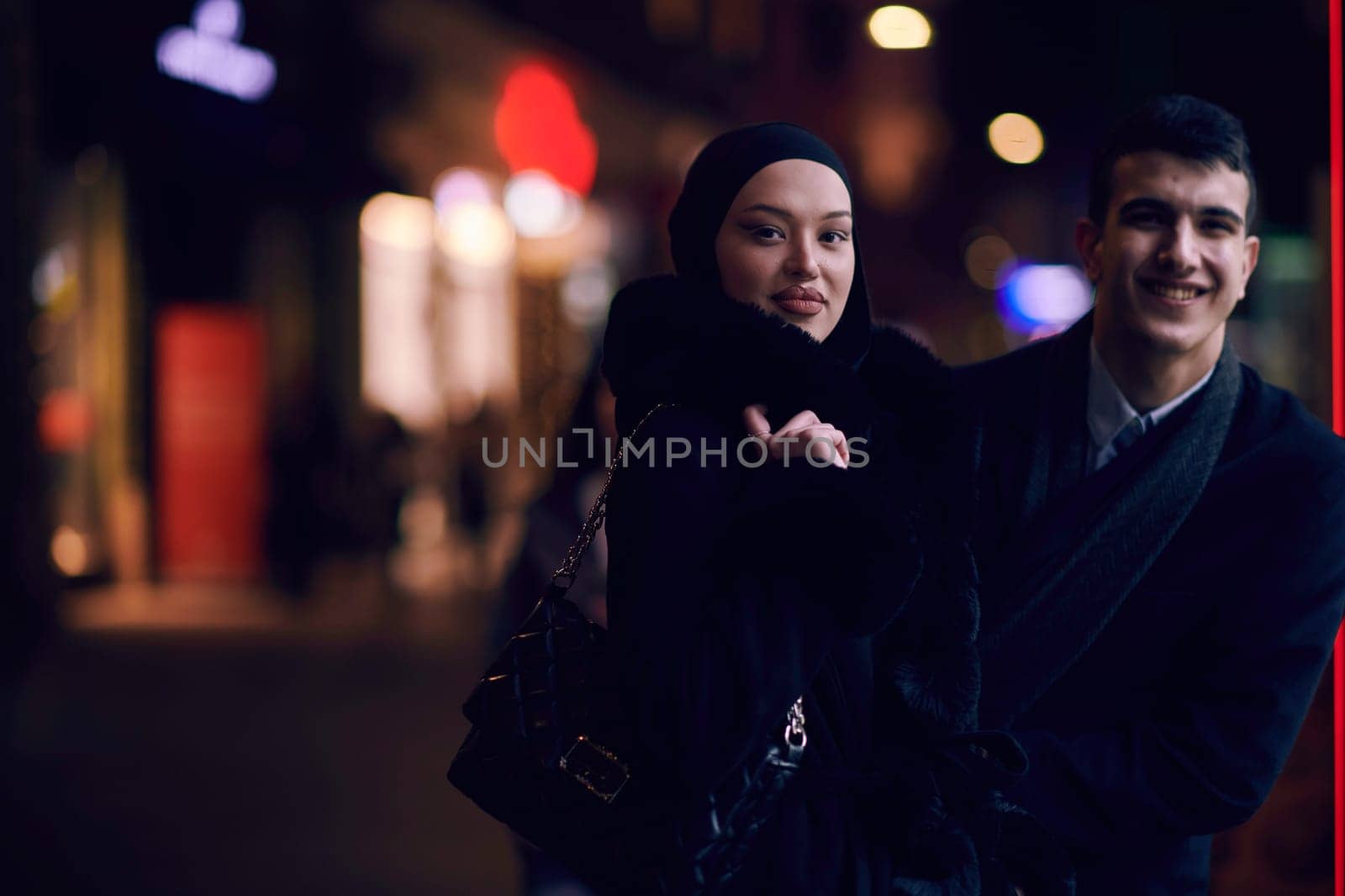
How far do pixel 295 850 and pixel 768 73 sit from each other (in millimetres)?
7829

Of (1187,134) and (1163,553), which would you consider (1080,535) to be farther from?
(1187,134)

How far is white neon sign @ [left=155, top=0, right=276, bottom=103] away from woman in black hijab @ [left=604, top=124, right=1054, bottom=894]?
9.11m

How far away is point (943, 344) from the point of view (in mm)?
19141

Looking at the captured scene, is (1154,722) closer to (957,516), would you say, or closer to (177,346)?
(957,516)

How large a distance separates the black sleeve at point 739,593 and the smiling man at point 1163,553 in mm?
499

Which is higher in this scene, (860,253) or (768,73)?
(768,73)

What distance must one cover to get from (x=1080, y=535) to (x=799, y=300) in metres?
0.69

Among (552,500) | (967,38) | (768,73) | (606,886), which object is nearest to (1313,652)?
(606,886)

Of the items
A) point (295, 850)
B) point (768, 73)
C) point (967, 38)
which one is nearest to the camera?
point (295, 850)

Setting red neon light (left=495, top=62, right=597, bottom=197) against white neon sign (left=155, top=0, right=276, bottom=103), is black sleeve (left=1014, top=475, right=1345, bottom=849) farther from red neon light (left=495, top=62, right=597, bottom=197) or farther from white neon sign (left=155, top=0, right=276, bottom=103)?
white neon sign (left=155, top=0, right=276, bottom=103)

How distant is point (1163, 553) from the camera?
7.94 ft

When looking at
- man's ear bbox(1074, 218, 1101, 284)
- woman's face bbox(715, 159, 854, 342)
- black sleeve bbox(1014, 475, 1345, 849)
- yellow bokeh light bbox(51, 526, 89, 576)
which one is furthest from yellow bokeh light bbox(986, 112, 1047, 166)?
Answer: woman's face bbox(715, 159, 854, 342)

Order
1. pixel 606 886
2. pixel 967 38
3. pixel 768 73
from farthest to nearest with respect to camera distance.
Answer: pixel 967 38, pixel 768 73, pixel 606 886

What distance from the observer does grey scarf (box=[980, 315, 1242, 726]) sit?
92.4 inches
